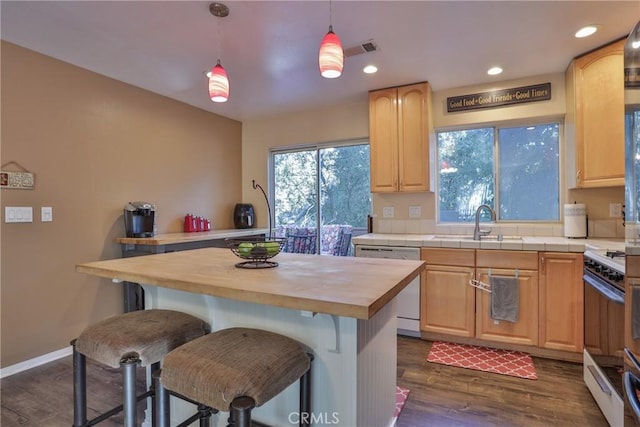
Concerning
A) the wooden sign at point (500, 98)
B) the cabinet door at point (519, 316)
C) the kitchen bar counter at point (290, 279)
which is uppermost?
the wooden sign at point (500, 98)

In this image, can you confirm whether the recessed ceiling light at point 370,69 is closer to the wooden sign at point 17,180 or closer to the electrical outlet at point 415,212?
the electrical outlet at point 415,212

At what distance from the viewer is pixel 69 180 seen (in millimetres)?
A: 2775

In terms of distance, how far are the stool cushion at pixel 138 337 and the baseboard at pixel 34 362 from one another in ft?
5.73

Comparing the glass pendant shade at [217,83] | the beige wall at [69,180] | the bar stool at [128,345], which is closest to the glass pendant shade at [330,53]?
the glass pendant shade at [217,83]

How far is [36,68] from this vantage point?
257cm

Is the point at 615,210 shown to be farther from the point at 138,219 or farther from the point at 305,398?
the point at 138,219

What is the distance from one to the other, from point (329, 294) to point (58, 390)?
2322mm

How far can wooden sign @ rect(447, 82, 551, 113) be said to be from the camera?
10.1 ft

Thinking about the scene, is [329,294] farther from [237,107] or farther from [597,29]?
[237,107]

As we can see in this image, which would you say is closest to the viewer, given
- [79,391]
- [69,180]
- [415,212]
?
[79,391]

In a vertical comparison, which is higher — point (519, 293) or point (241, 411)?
point (241, 411)

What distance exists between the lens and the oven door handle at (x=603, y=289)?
1.61 meters

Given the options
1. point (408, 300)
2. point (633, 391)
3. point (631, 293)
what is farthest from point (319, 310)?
point (408, 300)

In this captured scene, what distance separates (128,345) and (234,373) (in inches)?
21.4
